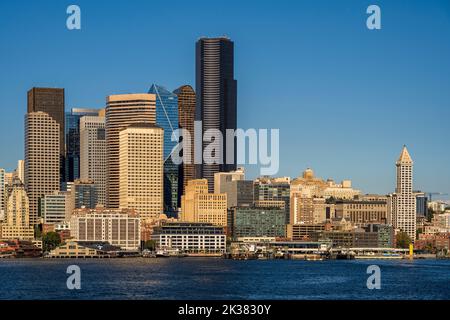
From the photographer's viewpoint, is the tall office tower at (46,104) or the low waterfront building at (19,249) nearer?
the low waterfront building at (19,249)

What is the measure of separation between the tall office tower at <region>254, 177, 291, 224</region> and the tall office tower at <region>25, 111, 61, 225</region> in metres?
37.6

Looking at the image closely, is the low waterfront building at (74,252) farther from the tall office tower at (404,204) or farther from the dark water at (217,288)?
Answer: the tall office tower at (404,204)

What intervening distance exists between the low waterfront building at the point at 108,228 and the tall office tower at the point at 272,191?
3369 cm

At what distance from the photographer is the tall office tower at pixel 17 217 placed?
158250 mm

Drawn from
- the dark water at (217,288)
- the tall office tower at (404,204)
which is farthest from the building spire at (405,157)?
the dark water at (217,288)

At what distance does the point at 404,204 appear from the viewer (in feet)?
606

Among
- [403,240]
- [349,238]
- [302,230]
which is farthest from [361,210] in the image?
[349,238]

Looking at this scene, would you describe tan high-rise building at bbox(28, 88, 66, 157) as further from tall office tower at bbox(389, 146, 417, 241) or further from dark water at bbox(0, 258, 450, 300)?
dark water at bbox(0, 258, 450, 300)

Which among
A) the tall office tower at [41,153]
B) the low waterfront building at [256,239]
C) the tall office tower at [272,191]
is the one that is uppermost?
the tall office tower at [41,153]

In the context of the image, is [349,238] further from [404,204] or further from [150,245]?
[150,245]

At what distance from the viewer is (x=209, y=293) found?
54000 mm
